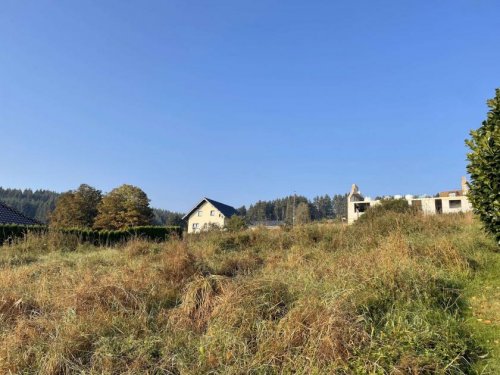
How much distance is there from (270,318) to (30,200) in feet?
410

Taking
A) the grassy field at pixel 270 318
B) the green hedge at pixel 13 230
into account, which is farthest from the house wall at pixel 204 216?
the grassy field at pixel 270 318

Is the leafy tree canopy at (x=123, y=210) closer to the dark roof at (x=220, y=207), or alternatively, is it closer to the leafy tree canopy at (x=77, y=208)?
the leafy tree canopy at (x=77, y=208)

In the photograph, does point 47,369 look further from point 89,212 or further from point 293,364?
point 89,212

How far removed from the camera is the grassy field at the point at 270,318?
3270 mm

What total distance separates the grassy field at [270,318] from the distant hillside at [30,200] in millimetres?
104556

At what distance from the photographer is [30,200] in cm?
11150

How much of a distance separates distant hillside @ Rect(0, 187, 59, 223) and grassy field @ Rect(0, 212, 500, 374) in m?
105

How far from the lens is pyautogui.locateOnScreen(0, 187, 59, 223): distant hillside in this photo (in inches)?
4056

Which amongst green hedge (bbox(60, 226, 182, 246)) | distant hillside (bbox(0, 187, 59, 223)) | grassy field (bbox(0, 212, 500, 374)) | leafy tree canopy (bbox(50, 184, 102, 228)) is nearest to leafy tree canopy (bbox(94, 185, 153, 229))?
leafy tree canopy (bbox(50, 184, 102, 228))

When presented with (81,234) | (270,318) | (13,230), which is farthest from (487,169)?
(13,230)

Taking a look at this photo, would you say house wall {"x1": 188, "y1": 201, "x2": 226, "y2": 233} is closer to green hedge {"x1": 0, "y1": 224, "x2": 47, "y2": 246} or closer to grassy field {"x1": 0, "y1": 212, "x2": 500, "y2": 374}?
green hedge {"x1": 0, "y1": 224, "x2": 47, "y2": 246}

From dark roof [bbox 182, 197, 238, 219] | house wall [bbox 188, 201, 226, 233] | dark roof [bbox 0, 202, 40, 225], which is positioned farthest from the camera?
house wall [bbox 188, 201, 226, 233]

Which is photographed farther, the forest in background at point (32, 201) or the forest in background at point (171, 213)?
the forest in background at point (32, 201)

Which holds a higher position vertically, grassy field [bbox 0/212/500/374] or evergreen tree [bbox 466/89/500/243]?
evergreen tree [bbox 466/89/500/243]
